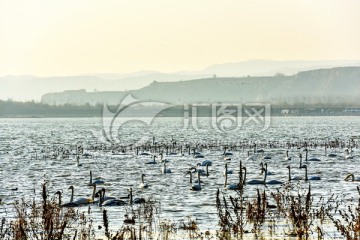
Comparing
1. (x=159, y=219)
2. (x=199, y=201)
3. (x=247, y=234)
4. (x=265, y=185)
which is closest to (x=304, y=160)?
(x=265, y=185)

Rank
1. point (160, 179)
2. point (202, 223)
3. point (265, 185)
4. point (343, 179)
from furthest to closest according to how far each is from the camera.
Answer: point (160, 179)
point (343, 179)
point (265, 185)
point (202, 223)

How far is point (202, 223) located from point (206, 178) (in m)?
18.5

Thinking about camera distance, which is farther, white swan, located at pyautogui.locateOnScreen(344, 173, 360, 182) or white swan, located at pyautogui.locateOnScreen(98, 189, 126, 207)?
white swan, located at pyautogui.locateOnScreen(344, 173, 360, 182)

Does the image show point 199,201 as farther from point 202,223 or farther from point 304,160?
point 304,160

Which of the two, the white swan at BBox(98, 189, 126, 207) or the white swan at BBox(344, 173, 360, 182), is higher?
the white swan at BBox(344, 173, 360, 182)

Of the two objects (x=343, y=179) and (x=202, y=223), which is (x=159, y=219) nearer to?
(x=202, y=223)

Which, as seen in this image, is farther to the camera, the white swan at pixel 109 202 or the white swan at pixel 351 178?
the white swan at pixel 351 178

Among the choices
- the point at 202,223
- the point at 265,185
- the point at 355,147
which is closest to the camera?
the point at 202,223

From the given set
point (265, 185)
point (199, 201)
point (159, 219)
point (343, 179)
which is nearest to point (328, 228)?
point (159, 219)

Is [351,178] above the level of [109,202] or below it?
above

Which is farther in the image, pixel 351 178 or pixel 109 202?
pixel 351 178

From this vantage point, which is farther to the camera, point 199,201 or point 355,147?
point 355,147

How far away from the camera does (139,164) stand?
57812 millimetres

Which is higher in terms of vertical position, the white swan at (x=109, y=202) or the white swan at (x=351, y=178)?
the white swan at (x=351, y=178)
